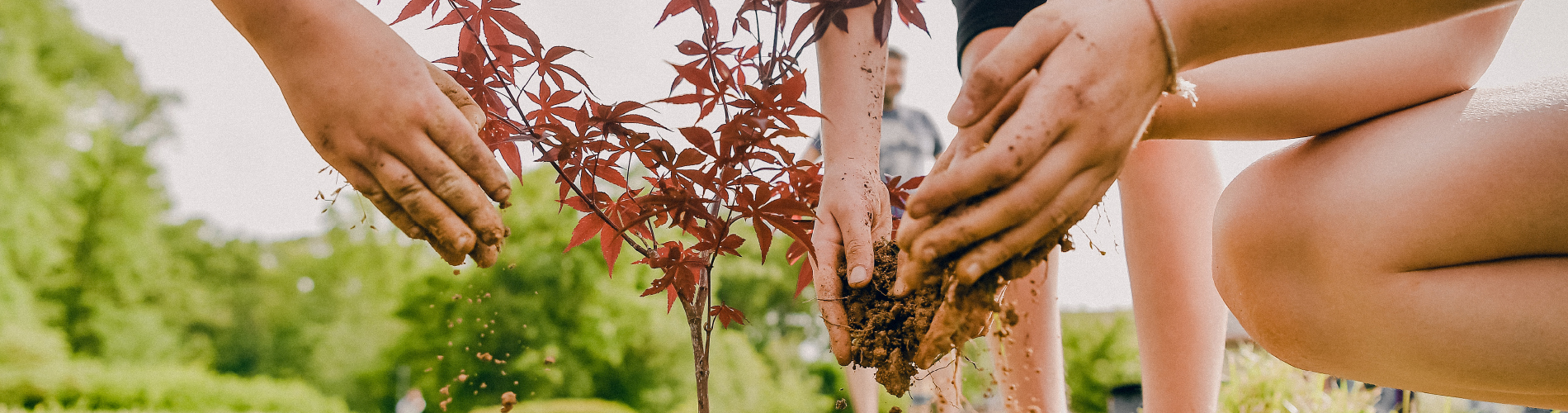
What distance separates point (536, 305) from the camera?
356 inches

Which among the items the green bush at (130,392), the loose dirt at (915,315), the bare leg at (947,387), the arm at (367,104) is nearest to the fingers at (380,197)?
the arm at (367,104)

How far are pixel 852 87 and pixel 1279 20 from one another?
847mm

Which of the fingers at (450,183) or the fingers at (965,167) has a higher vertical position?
the fingers at (965,167)

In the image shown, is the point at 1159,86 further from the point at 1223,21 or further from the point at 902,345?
the point at 902,345

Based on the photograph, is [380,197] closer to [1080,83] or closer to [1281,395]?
→ [1080,83]

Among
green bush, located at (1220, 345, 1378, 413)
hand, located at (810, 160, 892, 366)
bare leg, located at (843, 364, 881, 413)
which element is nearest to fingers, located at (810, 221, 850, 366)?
hand, located at (810, 160, 892, 366)

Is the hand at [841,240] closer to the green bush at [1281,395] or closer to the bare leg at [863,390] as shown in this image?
the bare leg at [863,390]

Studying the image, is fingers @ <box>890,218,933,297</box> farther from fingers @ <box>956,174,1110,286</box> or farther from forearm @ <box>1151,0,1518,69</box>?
forearm @ <box>1151,0,1518,69</box>

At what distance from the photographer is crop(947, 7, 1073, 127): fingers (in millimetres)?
655

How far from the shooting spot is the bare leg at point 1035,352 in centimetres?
180

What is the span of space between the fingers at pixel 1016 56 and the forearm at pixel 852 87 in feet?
2.39

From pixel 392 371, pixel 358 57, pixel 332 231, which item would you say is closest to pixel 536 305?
pixel 392 371

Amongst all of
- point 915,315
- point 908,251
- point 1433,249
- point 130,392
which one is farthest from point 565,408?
point 1433,249

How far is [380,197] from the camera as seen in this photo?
0.78 m
